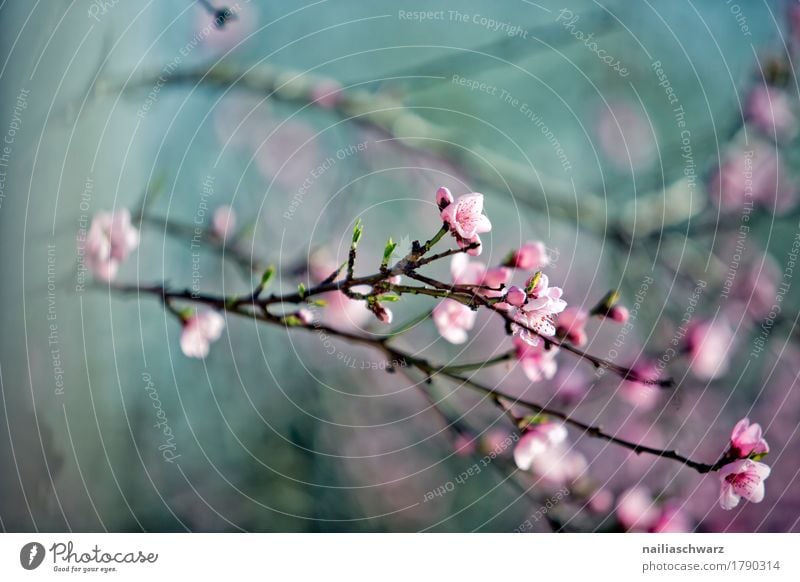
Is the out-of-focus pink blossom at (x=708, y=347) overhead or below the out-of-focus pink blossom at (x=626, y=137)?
below

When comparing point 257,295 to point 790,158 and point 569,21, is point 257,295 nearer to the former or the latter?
point 569,21

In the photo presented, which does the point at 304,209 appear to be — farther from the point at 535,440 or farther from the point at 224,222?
the point at 535,440

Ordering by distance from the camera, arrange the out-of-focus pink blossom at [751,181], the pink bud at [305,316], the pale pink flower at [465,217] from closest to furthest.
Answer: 1. the pale pink flower at [465,217]
2. the pink bud at [305,316]
3. the out-of-focus pink blossom at [751,181]

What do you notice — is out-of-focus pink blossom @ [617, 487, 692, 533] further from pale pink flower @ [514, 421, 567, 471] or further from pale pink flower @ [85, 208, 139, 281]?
pale pink flower @ [85, 208, 139, 281]

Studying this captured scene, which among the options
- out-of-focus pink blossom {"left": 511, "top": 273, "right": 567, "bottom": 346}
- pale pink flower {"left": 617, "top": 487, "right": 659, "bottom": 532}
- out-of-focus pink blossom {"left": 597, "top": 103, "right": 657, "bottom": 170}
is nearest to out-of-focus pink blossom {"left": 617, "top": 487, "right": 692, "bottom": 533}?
pale pink flower {"left": 617, "top": 487, "right": 659, "bottom": 532}

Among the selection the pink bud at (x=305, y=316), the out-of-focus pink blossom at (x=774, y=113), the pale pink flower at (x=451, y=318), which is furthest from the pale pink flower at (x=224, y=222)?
the out-of-focus pink blossom at (x=774, y=113)
